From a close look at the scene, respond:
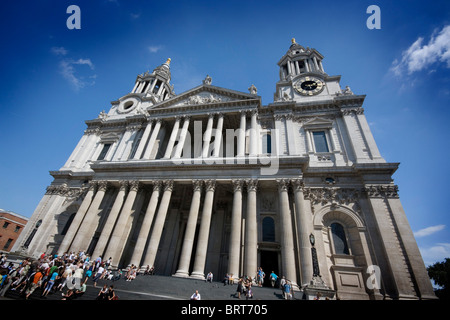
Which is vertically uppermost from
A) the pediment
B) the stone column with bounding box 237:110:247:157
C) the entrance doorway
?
the pediment

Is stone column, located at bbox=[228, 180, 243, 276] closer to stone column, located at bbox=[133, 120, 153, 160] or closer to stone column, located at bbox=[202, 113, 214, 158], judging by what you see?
stone column, located at bbox=[202, 113, 214, 158]

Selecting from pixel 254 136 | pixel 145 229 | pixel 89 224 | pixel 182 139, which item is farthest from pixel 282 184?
pixel 89 224

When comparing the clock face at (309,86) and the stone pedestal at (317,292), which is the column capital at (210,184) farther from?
the clock face at (309,86)

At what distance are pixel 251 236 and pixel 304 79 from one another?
24648mm

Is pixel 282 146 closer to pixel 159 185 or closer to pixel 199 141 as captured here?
pixel 199 141

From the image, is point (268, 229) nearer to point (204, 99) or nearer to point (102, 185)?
point (204, 99)

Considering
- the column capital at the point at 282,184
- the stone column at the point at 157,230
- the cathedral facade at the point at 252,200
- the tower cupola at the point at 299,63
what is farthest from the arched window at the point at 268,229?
the tower cupola at the point at 299,63

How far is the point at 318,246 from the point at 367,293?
4.32m

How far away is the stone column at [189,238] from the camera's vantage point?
1631cm

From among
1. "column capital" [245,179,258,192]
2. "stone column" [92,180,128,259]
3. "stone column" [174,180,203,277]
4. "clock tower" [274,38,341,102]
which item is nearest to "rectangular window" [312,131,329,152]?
"clock tower" [274,38,341,102]

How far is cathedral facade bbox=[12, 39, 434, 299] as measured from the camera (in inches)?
622

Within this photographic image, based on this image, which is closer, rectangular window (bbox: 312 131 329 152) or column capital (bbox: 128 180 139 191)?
column capital (bbox: 128 180 139 191)

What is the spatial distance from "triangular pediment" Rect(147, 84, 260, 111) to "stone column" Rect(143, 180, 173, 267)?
12098 millimetres

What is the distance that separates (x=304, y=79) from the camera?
30.0 m
